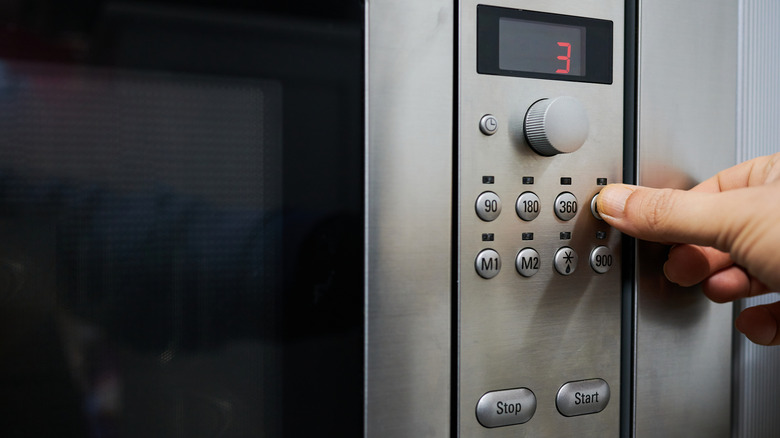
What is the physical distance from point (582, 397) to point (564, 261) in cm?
14

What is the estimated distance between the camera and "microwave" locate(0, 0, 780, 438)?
0.40 metres

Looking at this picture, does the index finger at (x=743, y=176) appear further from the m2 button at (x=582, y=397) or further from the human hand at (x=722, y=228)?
the m2 button at (x=582, y=397)

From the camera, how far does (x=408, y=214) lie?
1.55 ft

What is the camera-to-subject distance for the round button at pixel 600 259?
1.73 ft

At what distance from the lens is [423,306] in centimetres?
48

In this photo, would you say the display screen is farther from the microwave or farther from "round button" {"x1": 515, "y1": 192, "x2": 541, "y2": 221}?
"round button" {"x1": 515, "y1": 192, "x2": 541, "y2": 221}

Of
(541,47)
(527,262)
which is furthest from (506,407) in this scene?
(541,47)

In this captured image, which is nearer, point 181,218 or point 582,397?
point 181,218

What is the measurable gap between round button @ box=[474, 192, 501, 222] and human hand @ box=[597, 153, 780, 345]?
112 millimetres

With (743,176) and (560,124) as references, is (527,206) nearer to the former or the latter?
(560,124)

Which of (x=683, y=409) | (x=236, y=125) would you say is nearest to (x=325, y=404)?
(x=236, y=125)

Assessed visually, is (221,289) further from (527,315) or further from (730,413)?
(730,413)

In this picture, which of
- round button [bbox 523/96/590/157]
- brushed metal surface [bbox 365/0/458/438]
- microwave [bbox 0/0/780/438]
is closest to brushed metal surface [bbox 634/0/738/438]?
microwave [bbox 0/0/780/438]

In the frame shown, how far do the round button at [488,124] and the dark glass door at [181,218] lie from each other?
12 cm
